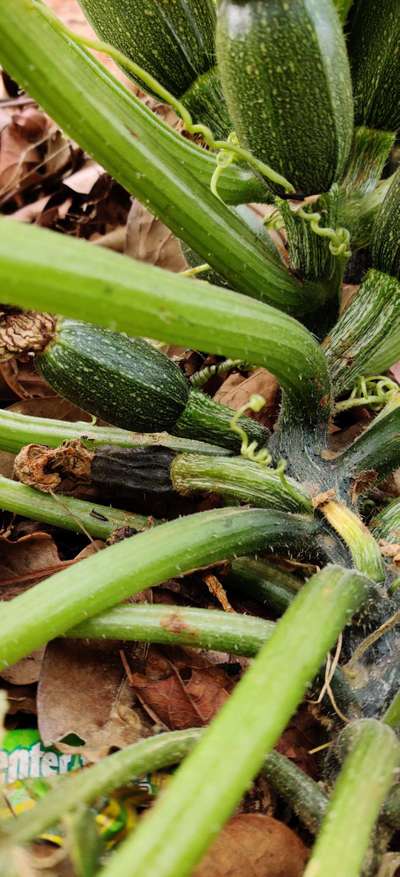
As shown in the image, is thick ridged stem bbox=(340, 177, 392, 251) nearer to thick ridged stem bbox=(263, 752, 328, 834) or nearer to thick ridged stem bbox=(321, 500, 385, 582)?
thick ridged stem bbox=(321, 500, 385, 582)

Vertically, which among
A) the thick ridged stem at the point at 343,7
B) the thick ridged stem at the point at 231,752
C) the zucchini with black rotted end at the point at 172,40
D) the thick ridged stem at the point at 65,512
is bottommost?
the thick ridged stem at the point at 65,512

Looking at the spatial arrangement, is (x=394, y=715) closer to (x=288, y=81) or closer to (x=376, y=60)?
(x=288, y=81)

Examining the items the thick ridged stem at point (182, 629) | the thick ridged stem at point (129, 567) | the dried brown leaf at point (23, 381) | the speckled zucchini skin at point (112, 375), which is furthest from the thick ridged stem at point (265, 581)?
the dried brown leaf at point (23, 381)

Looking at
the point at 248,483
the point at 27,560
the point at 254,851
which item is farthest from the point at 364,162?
the point at 254,851

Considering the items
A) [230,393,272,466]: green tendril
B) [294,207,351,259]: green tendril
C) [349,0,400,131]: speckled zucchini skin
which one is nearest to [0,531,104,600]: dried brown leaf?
[230,393,272,466]: green tendril

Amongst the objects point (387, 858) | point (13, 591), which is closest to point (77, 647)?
point (13, 591)

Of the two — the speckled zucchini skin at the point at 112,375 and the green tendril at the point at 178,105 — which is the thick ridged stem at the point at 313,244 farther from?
the speckled zucchini skin at the point at 112,375

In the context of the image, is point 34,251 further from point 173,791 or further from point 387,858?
point 387,858
